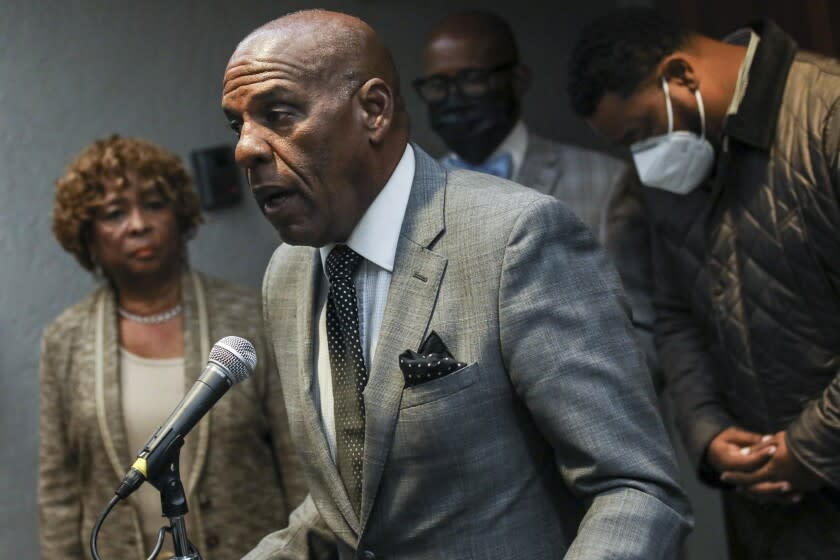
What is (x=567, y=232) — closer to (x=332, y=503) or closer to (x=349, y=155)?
(x=349, y=155)

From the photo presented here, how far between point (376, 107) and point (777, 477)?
1.38 m

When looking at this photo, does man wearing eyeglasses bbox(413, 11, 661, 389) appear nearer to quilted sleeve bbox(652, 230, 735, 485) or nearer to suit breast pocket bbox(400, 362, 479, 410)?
quilted sleeve bbox(652, 230, 735, 485)

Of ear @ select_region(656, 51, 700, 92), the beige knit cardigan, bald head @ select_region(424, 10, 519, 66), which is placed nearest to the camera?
ear @ select_region(656, 51, 700, 92)

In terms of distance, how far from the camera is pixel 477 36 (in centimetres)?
366

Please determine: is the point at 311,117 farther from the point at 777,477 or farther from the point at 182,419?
the point at 777,477

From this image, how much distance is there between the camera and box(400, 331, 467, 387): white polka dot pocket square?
1882 mm

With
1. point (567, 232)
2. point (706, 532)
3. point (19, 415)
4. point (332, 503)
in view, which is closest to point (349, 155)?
point (567, 232)

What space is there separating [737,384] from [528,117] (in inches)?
65.3

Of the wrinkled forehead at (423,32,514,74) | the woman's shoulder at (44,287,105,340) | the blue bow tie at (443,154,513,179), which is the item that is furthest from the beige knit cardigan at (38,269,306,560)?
the wrinkled forehead at (423,32,514,74)

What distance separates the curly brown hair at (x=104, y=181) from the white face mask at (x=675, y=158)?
4.42 feet

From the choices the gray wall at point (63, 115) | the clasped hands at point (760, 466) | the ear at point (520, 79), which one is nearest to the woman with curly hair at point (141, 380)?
the gray wall at point (63, 115)

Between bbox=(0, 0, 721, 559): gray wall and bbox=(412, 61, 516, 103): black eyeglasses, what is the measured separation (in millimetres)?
337

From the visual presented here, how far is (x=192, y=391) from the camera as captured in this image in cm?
179

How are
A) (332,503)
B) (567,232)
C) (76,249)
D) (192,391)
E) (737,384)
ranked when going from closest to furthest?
(192,391) < (567,232) < (332,503) < (737,384) < (76,249)
